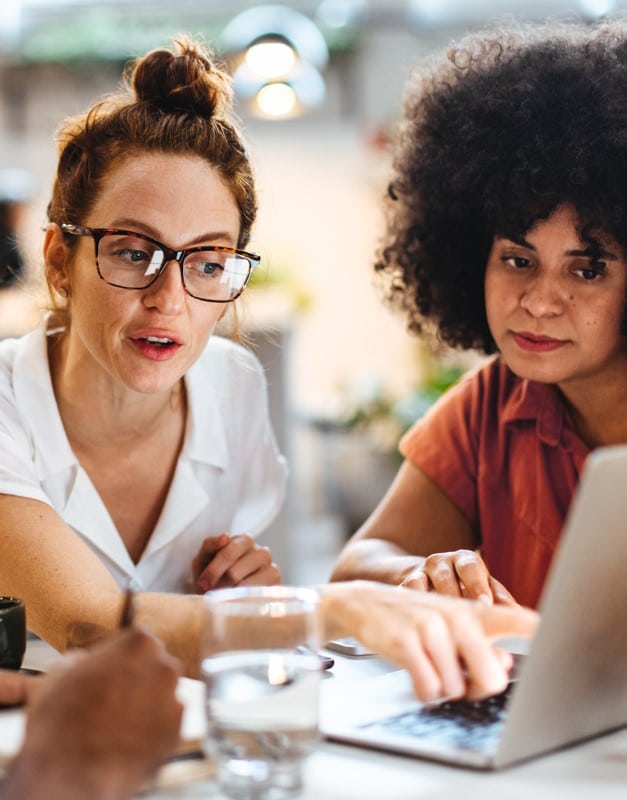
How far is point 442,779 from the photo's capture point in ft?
2.79

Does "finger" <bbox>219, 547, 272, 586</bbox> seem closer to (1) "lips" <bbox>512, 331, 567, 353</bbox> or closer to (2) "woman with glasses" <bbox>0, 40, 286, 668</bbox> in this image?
(2) "woman with glasses" <bbox>0, 40, 286, 668</bbox>

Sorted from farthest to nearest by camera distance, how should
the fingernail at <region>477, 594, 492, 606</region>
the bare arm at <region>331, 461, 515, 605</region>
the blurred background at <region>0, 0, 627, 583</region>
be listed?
the blurred background at <region>0, 0, 627, 583</region>
the bare arm at <region>331, 461, 515, 605</region>
the fingernail at <region>477, 594, 492, 606</region>

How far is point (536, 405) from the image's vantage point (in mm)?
1730

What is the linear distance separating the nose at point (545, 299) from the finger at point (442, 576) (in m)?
0.41

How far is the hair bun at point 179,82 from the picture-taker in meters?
1.61

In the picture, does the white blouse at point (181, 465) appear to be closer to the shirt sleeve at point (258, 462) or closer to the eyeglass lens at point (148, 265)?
the shirt sleeve at point (258, 462)

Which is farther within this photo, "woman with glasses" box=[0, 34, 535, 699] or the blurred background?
the blurred background

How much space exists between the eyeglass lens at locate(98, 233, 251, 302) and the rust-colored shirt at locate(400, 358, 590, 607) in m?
0.47

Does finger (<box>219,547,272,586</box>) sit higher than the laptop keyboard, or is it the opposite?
finger (<box>219,547,272,586</box>)

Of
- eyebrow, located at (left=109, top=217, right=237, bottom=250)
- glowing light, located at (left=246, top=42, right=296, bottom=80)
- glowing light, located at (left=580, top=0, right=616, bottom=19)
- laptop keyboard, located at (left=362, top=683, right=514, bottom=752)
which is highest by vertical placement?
glowing light, located at (left=580, top=0, right=616, bottom=19)

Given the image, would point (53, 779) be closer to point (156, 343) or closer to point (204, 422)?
point (156, 343)

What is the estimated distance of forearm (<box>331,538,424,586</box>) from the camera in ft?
5.06

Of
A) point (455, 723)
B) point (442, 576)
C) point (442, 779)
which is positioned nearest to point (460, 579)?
point (442, 576)

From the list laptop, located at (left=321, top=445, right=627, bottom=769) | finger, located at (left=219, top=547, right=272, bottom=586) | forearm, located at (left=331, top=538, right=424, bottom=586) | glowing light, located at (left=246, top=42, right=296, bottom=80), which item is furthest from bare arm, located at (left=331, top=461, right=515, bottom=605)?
glowing light, located at (left=246, top=42, right=296, bottom=80)
